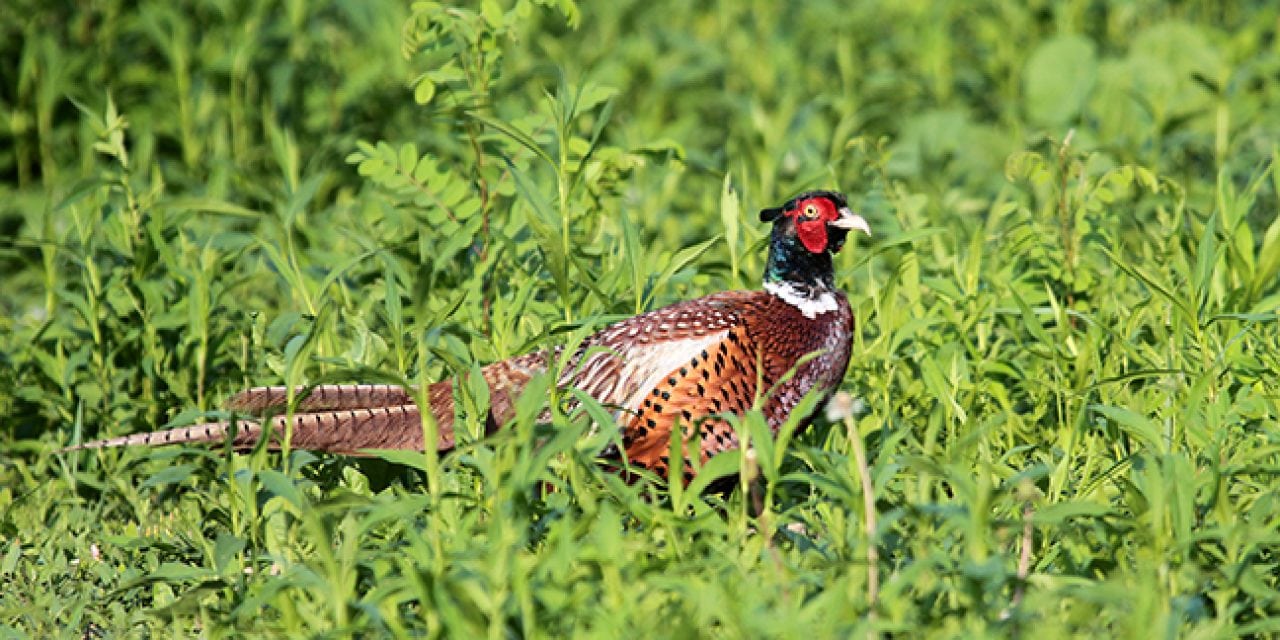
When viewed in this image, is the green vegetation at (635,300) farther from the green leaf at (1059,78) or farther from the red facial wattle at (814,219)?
the red facial wattle at (814,219)

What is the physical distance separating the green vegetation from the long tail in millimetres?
79

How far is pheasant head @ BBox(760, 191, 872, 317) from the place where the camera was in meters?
4.60

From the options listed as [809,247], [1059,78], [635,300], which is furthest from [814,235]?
[1059,78]

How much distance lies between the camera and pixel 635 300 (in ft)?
15.9

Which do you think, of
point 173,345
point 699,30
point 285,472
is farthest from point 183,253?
point 699,30

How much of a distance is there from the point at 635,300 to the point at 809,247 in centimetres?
54

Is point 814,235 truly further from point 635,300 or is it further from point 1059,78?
point 1059,78

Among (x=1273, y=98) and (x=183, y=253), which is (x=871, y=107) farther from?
(x=183, y=253)

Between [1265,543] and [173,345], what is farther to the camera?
[173,345]

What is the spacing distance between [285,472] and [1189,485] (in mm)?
2038

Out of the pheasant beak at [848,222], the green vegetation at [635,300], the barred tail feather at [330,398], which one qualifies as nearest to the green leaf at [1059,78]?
the green vegetation at [635,300]

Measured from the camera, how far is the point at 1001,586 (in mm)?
3277

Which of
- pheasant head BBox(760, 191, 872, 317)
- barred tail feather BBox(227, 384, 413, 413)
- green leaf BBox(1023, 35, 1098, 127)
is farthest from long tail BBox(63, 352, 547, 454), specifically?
green leaf BBox(1023, 35, 1098, 127)

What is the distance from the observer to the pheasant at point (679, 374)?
14.1ft
